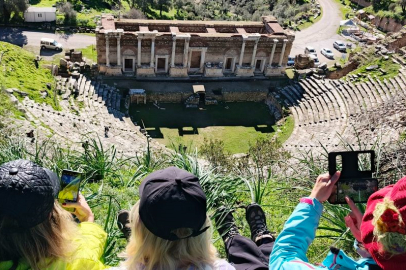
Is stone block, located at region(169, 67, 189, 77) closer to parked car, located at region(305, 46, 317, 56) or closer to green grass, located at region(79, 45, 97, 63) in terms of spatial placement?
green grass, located at region(79, 45, 97, 63)

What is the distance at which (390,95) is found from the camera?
21.3m

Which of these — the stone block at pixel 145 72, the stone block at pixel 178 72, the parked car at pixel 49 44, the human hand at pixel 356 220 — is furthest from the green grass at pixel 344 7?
the human hand at pixel 356 220

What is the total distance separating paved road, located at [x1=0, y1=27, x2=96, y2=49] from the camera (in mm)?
27594

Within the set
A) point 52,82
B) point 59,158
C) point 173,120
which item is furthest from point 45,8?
point 59,158

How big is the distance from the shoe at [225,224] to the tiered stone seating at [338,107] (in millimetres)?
11122

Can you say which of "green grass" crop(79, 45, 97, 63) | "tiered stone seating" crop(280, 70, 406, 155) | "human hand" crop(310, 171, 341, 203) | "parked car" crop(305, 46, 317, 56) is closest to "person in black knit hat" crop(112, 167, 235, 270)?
"human hand" crop(310, 171, 341, 203)

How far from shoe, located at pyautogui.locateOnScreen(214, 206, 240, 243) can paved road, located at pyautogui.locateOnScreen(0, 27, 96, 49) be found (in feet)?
77.8

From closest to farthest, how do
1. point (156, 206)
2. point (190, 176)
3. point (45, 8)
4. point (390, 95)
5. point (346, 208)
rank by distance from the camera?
1. point (156, 206)
2. point (190, 176)
3. point (346, 208)
4. point (390, 95)
5. point (45, 8)

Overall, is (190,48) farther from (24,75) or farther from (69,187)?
(69,187)

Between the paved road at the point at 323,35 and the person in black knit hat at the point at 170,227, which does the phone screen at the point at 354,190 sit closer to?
the person in black knit hat at the point at 170,227

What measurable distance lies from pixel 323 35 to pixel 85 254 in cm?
3485

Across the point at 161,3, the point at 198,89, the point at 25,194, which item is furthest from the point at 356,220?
the point at 161,3

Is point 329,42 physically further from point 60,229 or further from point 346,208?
point 60,229

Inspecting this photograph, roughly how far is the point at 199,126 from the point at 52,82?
7930mm
